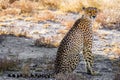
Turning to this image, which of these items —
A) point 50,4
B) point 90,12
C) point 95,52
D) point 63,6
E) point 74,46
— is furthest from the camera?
point 50,4

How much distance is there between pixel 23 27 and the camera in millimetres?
15805

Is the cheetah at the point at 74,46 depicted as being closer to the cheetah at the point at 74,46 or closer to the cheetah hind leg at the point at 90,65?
the cheetah at the point at 74,46

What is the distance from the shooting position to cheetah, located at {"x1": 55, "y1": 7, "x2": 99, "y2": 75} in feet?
28.6

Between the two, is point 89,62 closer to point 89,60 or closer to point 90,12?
point 89,60

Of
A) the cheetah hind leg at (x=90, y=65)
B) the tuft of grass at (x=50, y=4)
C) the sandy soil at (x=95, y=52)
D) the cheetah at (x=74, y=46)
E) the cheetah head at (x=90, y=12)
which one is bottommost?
the tuft of grass at (x=50, y=4)

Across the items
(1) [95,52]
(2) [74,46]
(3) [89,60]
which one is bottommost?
(1) [95,52]

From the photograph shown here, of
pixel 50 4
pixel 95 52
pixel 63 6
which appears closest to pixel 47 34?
pixel 95 52

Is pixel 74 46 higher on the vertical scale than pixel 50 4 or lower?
higher

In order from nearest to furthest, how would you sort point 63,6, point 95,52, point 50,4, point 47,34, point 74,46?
point 74,46, point 95,52, point 47,34, point 63,6, point 50,4

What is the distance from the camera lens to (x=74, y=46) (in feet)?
28.9

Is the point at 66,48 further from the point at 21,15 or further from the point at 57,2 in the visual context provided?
the point at 57,2

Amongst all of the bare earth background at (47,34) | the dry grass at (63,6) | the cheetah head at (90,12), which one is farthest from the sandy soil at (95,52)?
the dry grass at (63,6)

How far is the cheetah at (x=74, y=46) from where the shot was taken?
8703 mm

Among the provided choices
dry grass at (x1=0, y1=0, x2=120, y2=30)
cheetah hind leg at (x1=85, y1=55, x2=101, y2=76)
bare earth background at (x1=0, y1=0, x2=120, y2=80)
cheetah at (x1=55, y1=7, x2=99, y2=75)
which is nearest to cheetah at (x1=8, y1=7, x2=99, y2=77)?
cheetah at (x1=55, y1=7, x2=99, y2=75)
